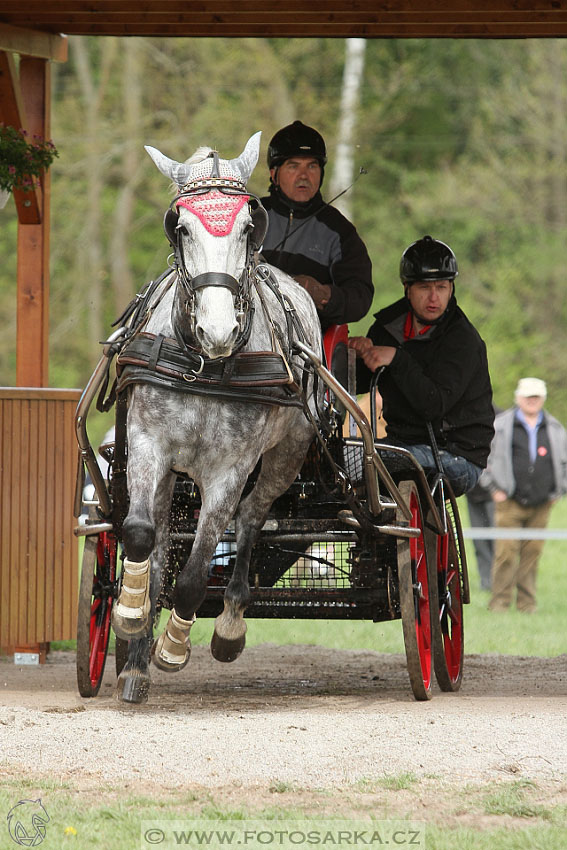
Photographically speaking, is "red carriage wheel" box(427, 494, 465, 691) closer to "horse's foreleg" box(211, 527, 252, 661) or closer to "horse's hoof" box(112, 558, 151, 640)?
"horse's foreleg" box(211, 527, 252, 661)

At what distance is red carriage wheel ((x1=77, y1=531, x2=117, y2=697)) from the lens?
6285mm

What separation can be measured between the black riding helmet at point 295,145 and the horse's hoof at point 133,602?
2.86m

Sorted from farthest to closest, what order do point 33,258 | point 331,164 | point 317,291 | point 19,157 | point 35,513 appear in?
1. point 331,164
2. point 33,258
3. point 35,513
4. point 19,157
5. point 317,291

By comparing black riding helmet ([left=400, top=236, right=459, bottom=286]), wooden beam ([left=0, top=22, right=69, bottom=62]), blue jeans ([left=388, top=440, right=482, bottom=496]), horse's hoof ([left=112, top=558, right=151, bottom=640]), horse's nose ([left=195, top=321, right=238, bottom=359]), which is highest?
wooden beam ([left=0, top=22, right=69, bottom=62])

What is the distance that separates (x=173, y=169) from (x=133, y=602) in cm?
182

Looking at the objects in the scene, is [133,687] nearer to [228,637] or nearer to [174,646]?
[174,646]

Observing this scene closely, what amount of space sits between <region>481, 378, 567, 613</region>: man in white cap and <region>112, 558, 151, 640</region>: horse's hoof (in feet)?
25.1

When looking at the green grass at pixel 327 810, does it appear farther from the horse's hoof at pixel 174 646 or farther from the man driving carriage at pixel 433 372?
the man driving carriage at pixel 433 372

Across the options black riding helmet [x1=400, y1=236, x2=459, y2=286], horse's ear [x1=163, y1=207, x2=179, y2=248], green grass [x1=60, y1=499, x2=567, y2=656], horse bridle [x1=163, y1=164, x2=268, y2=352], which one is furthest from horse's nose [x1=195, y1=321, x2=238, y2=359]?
green grass [x1=60, y1=499, x2=567, y2=656]

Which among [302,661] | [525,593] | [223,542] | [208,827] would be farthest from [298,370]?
[525,593]

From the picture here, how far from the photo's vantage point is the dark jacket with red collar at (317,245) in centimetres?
716

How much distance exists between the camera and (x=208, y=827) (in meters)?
4.03

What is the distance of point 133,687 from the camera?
566 cm

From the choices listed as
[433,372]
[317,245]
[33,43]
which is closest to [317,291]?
[317,245]
